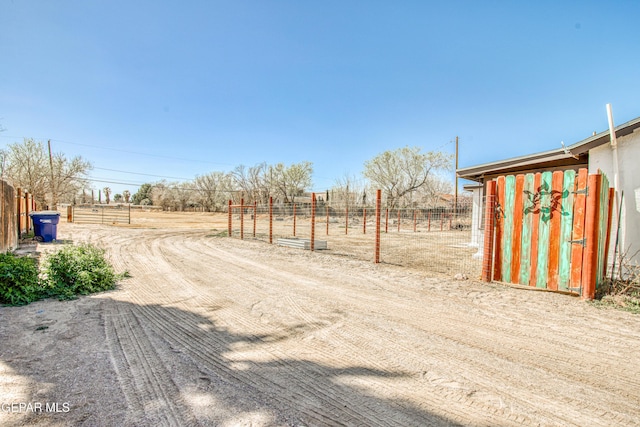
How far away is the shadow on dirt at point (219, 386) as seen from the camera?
1.99m

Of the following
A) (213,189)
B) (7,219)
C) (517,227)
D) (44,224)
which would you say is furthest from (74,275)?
(213,189)

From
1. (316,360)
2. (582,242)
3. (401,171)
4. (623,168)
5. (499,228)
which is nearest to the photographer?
(316,360)

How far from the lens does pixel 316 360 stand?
2.81 metres

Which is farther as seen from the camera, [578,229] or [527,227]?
[527,227]

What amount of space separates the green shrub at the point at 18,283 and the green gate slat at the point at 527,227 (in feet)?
25.6

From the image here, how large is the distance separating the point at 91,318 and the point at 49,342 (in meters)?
0.71

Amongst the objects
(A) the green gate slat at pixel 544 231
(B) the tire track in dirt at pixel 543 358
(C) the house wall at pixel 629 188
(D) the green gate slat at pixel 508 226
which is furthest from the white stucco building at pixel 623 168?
(B) the tire track in dirt at pixel 543 358

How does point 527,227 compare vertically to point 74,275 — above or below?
above

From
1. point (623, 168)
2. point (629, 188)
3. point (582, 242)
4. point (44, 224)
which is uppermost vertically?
point (623, 168)

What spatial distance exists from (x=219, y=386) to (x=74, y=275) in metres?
4.11

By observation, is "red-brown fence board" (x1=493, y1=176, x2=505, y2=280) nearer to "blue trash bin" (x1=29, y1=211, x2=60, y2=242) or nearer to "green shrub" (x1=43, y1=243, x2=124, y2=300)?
"green shrub" (x1=43, y1=243, x2=124, y2=300)

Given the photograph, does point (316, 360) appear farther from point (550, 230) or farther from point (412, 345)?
point (550, 230)

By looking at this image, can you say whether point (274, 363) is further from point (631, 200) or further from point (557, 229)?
point (631, 200)

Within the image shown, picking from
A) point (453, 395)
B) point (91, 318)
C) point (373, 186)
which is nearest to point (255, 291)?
point (91, 318)
